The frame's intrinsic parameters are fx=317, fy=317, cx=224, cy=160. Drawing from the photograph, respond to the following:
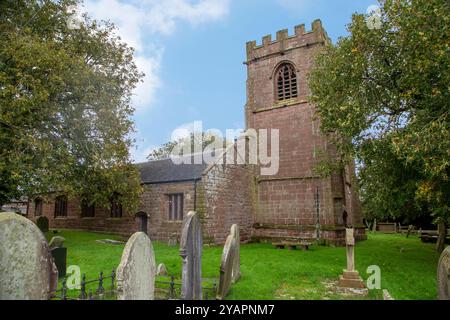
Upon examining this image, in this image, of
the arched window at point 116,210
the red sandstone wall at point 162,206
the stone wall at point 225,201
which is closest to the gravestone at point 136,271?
the stone wall at point 225,201

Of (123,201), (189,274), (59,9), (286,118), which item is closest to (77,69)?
(59,9)

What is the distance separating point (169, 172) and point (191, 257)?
570 inches

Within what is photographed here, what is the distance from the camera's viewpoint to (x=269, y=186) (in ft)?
72.8

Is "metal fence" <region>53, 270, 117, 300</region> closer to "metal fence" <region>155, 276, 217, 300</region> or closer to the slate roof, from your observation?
"metal fence" <region>155, 276, 217, 300</region>

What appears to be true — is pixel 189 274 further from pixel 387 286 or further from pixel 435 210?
pixel 435 210

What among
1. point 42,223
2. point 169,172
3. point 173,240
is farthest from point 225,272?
point 42,223

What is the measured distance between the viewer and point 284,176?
21641 millimetres

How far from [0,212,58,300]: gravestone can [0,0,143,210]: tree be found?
830 cm

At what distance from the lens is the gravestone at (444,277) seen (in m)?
6.28

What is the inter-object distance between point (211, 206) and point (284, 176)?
5890 millimetres

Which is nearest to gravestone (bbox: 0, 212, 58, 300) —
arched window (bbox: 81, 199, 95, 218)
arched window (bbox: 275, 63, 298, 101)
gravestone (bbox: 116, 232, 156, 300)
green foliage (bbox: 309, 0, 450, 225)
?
gravestone (bbox: 116, 232, 156, 300)

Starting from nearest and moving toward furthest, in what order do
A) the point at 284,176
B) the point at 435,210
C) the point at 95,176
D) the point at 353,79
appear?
the point at 435,210 < the point at 353,79 < the point at 95,176 < the point at 284,176

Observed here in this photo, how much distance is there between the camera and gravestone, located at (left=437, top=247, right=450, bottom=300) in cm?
628

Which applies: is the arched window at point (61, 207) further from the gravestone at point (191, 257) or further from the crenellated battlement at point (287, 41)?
the gravestone at point (191, 257)
